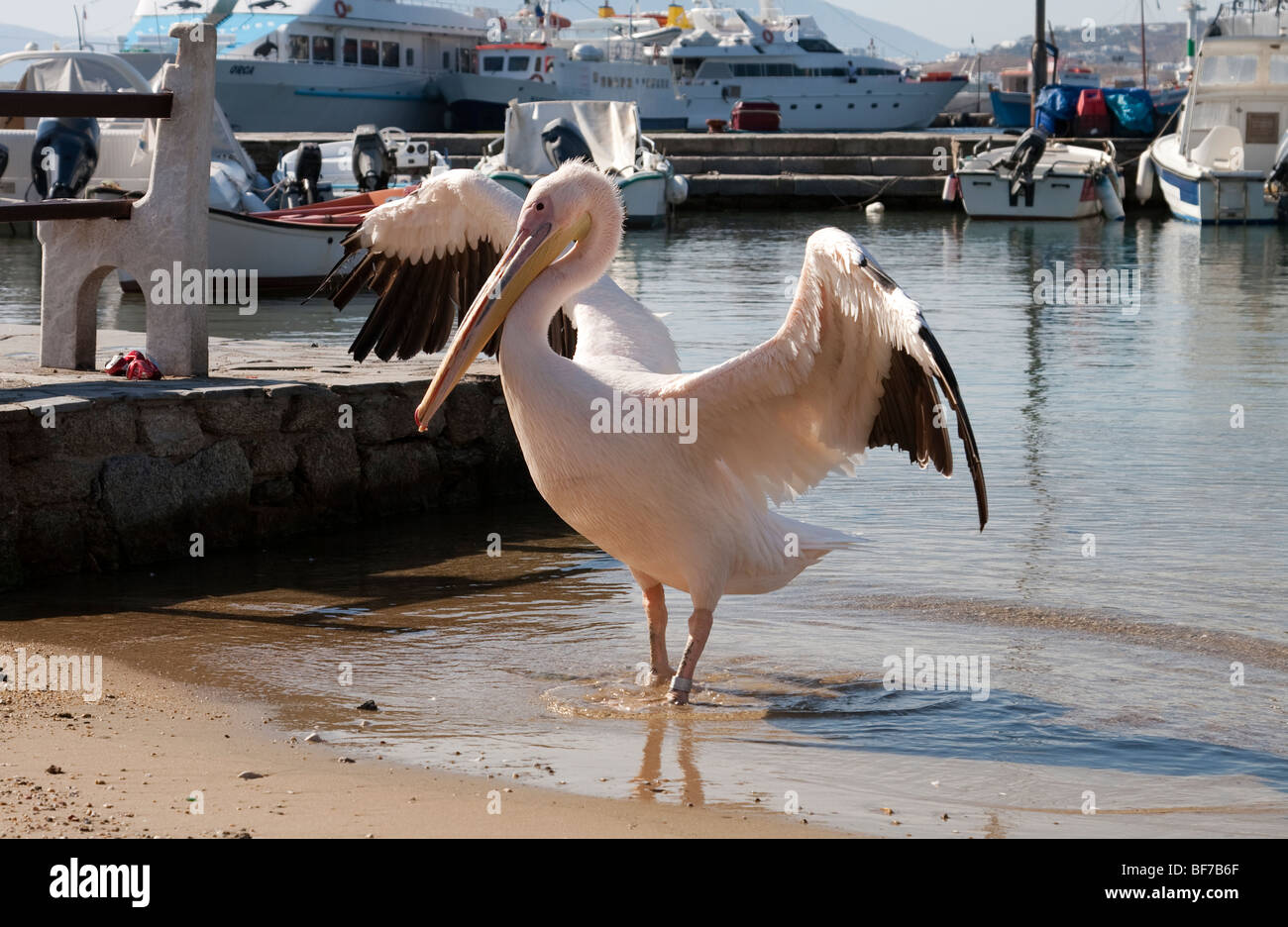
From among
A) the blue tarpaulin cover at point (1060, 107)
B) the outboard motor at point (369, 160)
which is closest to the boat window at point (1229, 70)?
the blue tarpaulin cover at point (1060, 107)

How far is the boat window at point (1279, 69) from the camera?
28.1 m

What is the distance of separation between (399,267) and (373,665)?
1905 millimetres

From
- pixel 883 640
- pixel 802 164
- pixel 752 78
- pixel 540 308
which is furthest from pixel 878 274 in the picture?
pixel 752 78

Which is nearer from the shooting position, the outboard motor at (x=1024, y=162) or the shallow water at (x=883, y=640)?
the shallow water at (x=883, y=640)

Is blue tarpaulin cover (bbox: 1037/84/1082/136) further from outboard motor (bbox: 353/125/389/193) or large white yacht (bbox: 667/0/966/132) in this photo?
outboard motor (bbox: 353/125/389/193)

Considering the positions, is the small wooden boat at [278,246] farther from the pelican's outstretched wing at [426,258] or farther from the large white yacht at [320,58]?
the large white yacht at [320,58]

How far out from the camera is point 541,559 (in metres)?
6.89

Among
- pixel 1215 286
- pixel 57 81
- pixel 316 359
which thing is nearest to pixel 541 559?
pixel 316 359

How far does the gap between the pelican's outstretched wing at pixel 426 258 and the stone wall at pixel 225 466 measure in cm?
76

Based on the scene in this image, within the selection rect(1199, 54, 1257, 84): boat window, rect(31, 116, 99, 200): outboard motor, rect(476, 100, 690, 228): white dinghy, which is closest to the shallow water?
rect(31, 116, 99, 200): outboard motor

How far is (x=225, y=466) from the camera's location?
679 cm

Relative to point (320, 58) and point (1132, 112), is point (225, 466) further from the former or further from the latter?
point (320, 58)

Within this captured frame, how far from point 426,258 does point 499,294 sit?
1.52 metres

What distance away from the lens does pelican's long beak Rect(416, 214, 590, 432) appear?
495 centimetres
